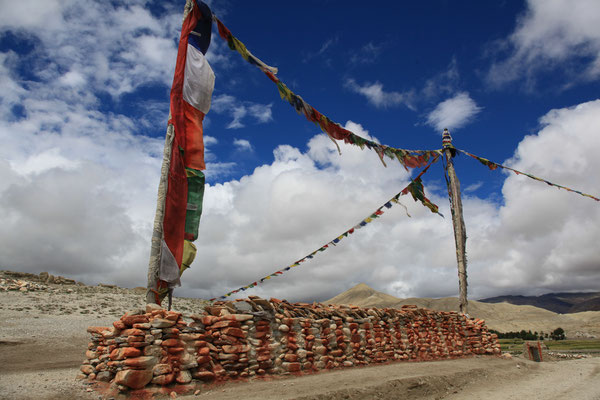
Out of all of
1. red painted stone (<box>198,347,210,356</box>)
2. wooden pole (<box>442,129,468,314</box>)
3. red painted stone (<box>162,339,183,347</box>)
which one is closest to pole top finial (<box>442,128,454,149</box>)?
wooden pole (<box>442,129,468,314</box>)

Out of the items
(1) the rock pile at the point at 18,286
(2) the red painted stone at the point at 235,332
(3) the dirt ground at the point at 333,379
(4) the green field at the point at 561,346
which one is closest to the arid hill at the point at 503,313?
(4) the green field at the point at 561,346

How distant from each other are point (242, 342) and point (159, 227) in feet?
9.85

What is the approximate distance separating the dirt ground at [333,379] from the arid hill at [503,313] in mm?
52964

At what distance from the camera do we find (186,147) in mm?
8484

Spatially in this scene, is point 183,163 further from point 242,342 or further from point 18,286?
point 18,286

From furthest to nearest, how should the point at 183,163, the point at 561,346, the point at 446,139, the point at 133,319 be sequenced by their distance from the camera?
1. the point at 561,346
2. the point at 446,139
3. the point at 183,163
4. the point at 133,319

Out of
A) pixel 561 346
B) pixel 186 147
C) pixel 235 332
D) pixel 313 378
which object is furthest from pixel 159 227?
pixel 561 346

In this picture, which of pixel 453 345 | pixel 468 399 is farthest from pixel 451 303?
pixel 468 399

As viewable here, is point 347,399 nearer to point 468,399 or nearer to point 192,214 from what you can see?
point 468,399

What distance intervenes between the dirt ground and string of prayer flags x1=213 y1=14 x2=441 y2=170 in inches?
299

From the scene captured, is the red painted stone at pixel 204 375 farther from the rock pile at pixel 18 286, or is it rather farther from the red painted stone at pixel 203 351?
the rock pile at pixel 18 286

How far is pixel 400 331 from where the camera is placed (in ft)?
39.7

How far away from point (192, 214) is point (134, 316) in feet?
8.16

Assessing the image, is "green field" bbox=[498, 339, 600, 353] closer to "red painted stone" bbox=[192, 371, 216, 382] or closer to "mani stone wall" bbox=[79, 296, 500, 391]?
"mani stone wall" bbox=[79, 296, 500, 391]
